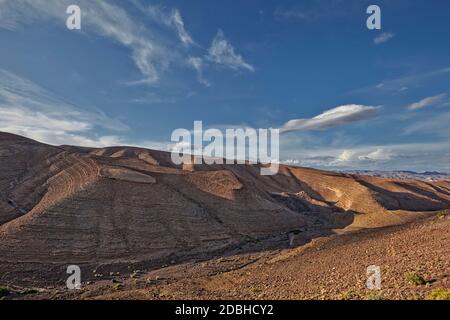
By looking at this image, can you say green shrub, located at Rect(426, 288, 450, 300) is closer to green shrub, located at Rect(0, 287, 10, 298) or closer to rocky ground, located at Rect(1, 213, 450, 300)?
rocky ground, located at Rect(1, 213, 450, 300)

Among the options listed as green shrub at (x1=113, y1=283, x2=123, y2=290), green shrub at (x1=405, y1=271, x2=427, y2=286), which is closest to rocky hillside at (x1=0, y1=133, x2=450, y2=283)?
green shrub at (x1=113, y1=283, x2=123, y2=290)

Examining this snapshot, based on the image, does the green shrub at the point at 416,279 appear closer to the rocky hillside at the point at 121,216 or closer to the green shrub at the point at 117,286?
the green shrub at the point at 117,286

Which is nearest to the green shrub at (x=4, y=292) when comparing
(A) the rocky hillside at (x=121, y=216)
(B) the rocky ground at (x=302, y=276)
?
(B) the rocky ground at (x=302, y=276)

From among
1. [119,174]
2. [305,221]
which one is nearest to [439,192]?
[305,221]

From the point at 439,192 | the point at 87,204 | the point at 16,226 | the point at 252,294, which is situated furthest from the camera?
the point at 439,192

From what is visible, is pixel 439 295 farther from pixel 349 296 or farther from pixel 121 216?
pixel 121 216

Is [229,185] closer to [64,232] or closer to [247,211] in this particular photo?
[247,211]

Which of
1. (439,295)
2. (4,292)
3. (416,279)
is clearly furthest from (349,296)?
(4,292)

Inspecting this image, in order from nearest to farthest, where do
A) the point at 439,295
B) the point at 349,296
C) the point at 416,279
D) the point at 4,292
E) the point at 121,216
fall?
1. the point at 439,295
2. the point at 349,296
3. the point at 416,279
4. the point at 4,292
5. the point at 121,216

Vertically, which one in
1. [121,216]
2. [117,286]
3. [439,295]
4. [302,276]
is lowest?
[117,286]

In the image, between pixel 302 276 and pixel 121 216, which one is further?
pixel 121 216

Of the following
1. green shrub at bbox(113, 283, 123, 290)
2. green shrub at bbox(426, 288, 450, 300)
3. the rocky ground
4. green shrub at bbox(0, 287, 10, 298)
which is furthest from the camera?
green shrub at bbox(113, 283, 123, 290)
